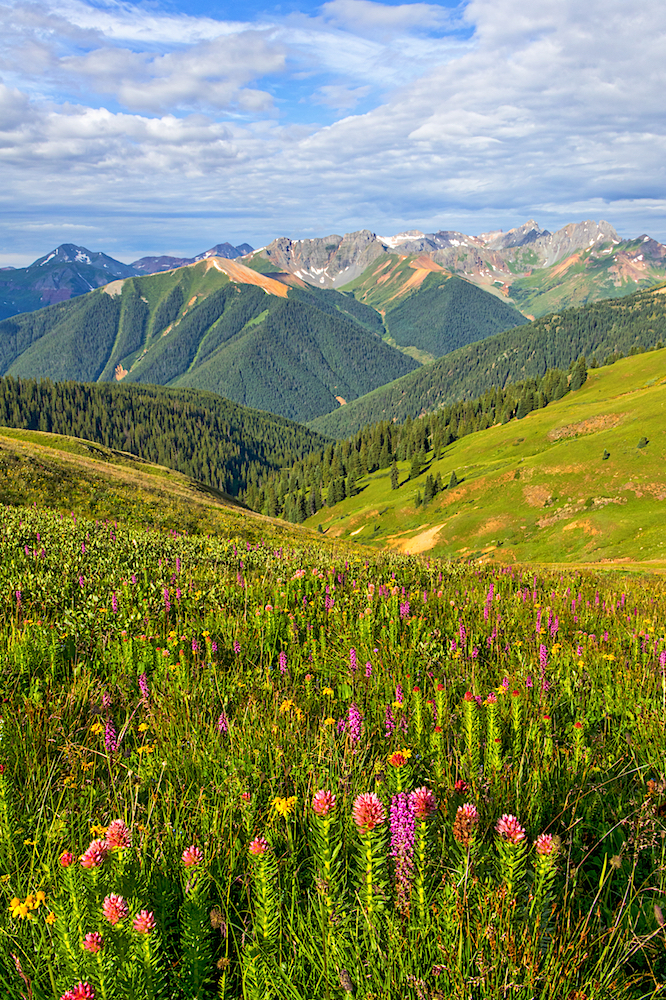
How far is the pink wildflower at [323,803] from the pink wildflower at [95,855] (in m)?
0.80

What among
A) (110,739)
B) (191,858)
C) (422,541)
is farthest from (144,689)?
(422,541)

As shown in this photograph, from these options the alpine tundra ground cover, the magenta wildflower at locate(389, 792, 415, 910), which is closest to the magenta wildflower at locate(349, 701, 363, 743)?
the alpine tundra ground cover

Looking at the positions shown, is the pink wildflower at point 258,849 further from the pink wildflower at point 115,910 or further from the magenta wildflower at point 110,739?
the magenta wildflower at point 110,739

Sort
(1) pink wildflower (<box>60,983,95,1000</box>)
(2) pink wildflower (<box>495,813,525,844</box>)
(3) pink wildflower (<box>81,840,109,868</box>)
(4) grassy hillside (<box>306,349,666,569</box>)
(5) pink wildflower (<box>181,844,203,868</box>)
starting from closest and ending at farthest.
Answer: (1) pink wildflower (<box>60,983,95,1000</box>) < (3) pink wildflower (<box>81,840,109,868</box>) < (2) pink wildflower (<box>495,813,525,844</box>) < (5) pink wildflower (<box>181,844,203,868</box>) < (4) grassy hillside (<box>306,349,666,569</box>)

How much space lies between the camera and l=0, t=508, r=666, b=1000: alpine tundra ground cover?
6.07ft

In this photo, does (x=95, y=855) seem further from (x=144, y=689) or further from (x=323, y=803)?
(x=144, y=689)

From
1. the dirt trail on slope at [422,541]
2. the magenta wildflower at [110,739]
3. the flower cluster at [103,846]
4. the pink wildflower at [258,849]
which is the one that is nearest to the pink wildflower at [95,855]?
the flower cluster at [103,846]

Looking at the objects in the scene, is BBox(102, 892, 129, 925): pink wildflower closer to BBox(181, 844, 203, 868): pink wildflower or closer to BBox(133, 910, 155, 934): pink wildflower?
BBox(133, 910, 155, 934): pink wildflower

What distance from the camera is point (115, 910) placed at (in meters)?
1.65

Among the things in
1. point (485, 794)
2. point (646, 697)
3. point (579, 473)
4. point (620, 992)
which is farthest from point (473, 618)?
point (579, 473)

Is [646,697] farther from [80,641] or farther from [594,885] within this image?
[80,641]

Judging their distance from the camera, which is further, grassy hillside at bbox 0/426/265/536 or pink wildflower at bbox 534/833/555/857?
grassy hillside at bbox 0/426/265/536

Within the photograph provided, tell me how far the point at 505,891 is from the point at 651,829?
1240 mm

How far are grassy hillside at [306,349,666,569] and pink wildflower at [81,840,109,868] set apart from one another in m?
47.4
